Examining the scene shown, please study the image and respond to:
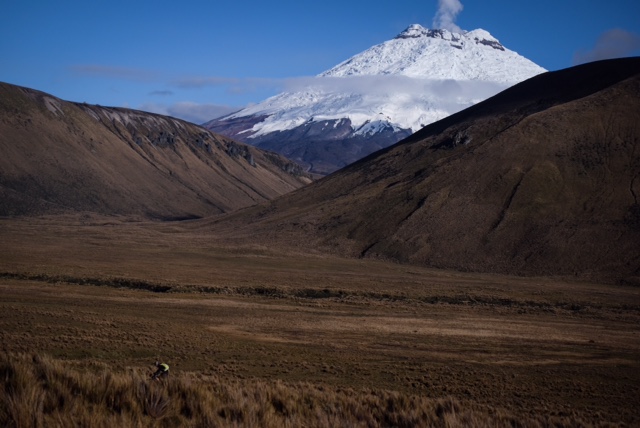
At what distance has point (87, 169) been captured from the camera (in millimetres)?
154750

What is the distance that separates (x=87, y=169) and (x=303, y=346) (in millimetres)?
143419

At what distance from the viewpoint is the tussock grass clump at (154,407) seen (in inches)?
277

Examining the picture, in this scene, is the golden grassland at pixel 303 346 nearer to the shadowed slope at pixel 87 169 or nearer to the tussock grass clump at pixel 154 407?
the tussock grass clump at pixel 154 407

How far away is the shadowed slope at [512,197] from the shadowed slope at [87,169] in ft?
169

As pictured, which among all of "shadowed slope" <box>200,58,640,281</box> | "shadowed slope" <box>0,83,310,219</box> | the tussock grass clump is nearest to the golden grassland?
the tussock grass clump

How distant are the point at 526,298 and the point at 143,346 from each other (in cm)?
3418

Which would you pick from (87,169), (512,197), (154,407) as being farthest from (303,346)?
(87,169)

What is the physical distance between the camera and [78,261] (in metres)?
56.5

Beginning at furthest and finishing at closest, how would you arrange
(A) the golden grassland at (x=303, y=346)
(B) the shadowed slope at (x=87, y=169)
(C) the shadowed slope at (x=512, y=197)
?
(B) the shadowed slope at (x=87, y=169)
(C) the shadowed slope at (x=512, y=197)
(A) the golden grassland at (x=303, y=346)

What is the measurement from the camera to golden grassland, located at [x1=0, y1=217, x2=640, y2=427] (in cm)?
858

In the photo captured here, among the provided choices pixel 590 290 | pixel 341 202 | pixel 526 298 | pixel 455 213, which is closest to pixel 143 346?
pixel 526 298

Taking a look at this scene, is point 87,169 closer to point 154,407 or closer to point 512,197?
point 512,197

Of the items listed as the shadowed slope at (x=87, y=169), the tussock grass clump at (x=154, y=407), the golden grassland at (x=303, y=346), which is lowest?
the golden grassland at (x=303, y=346)

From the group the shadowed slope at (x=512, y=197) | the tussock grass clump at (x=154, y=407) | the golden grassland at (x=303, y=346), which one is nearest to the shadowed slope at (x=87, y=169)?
the shadowed slope at (x=512, y=197)
